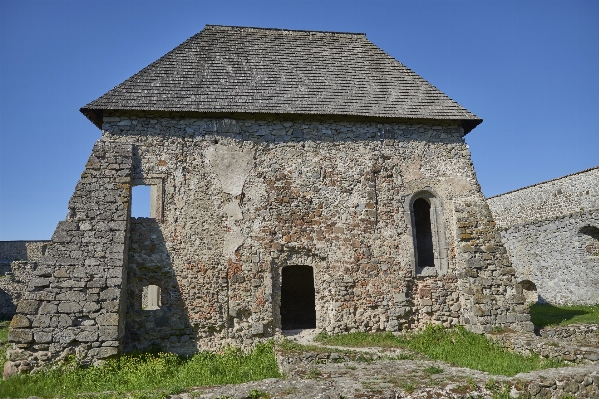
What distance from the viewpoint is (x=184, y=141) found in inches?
417

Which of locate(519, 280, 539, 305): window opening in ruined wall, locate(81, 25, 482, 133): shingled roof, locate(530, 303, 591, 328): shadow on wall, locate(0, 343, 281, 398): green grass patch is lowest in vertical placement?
locate(0, 343, 281, 398): green grass patch

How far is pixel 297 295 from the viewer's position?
14375 millimetres

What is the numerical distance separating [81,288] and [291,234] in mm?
4714

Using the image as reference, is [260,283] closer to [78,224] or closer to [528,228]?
[78,224]

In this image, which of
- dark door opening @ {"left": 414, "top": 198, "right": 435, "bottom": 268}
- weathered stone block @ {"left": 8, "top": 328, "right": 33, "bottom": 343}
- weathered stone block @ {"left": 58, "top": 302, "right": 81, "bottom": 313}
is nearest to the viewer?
weathered stone block @ {"left": 8, "top": 328, "right": 33, "bottom": 343}

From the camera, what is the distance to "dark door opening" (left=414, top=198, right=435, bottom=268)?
40.5 feet

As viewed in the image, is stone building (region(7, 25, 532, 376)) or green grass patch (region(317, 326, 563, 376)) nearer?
green grass patch (region(317, 326, 563, 376))

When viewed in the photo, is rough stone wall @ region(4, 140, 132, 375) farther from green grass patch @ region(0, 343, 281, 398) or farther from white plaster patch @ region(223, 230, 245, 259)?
white plaster patch @ region(223, 230, 245, 259)

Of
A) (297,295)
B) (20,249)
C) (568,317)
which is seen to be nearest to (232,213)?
(297,295)

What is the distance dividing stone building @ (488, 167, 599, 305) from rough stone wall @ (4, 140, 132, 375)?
16.0 m

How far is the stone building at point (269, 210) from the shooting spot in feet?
31.9

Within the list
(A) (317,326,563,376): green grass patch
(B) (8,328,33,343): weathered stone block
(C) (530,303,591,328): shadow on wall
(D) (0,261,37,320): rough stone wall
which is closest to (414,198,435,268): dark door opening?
(A) (317,326,563,376): green grass patch

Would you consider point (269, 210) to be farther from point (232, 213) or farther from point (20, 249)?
point (20, 249)

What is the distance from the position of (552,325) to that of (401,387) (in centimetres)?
706
